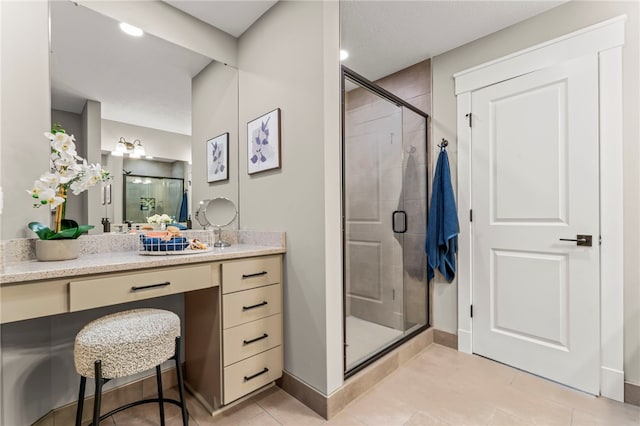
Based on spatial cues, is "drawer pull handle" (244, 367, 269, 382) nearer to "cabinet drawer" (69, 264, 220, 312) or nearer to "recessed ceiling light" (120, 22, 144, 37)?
"cabinet drawer" (69, 264, 220, 312)

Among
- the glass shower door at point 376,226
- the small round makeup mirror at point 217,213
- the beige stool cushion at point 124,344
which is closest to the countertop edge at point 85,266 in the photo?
the beige stool cushion at point 124,344

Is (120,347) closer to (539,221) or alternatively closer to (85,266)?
(85,266)

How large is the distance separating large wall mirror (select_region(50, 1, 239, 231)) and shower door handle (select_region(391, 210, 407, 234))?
1.40m

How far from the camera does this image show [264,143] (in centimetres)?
197

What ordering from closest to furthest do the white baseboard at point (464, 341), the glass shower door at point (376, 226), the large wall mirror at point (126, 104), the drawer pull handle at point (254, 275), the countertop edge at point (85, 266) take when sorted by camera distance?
the countertop edge at point (85, 266)
the large wall mirror at point (126, 104)
the drawer pull handle at point (254, 275)
the white baseboard at point (464, 341)
the glass shower door at point (376, 226)

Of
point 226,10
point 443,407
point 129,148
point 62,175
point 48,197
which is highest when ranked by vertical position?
point 226,10

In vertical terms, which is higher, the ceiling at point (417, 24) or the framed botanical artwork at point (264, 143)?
the ceiling at point (417, 24)

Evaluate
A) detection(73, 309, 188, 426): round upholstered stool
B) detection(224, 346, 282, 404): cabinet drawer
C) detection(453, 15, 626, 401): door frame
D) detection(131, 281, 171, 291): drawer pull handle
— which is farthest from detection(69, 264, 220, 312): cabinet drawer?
detection(453, 15, 626, 401): door frame

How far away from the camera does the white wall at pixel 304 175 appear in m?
1.63

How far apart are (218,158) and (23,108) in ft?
3.50

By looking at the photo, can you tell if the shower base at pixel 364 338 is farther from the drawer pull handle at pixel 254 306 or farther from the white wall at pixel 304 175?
the drawer pull handle at pixel 254 306

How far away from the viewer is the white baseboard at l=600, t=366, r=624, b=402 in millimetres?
1688

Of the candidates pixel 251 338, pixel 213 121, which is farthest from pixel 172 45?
pixel 251 338

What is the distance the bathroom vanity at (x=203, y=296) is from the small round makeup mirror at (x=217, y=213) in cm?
27
